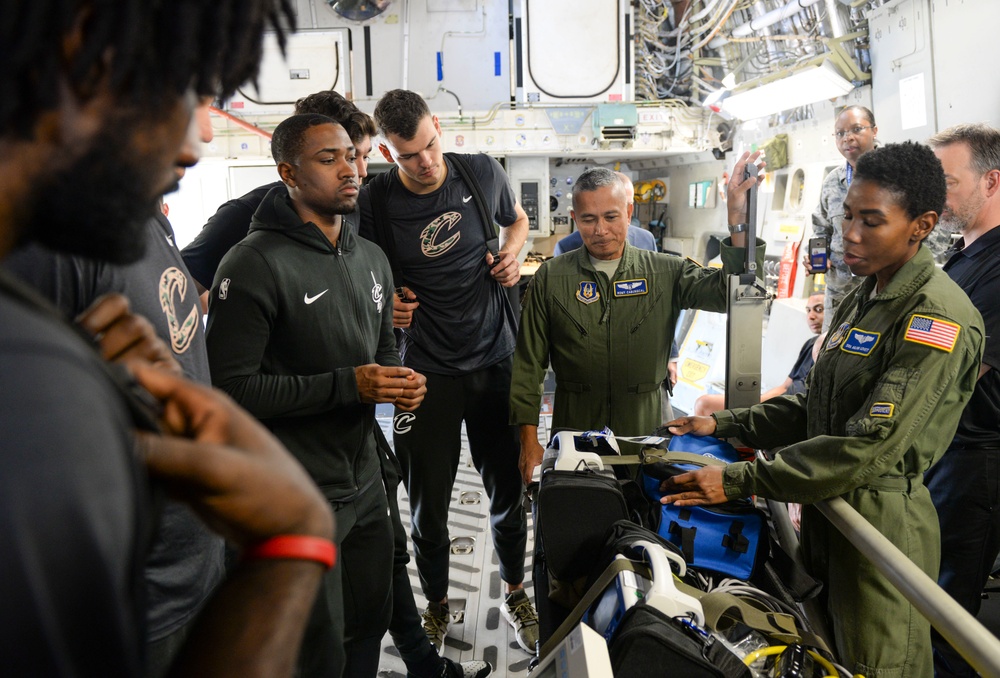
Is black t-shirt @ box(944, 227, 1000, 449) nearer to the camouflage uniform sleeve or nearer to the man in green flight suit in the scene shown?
the man in green flight suit

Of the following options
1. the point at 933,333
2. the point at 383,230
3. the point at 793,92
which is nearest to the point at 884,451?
the point at 933,333

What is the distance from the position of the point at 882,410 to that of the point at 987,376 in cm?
95

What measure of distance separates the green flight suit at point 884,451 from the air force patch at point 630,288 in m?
0.86

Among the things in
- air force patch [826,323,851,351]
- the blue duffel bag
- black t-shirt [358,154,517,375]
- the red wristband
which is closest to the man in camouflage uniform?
air force patch [826,323,851,351]

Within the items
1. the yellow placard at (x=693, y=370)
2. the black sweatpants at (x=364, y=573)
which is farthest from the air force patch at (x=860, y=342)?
the yellow placard at (x=693, y=370)

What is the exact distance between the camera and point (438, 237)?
9.40 feet

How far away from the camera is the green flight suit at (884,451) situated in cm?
166

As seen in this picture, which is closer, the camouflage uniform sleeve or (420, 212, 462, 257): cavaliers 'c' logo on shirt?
(420, 212, 462, 257): cavaliers 'c' logo on shirt

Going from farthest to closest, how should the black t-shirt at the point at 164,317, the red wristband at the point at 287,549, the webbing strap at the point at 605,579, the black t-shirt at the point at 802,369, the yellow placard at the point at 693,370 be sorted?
the yellow placard at the point at 693,370
the black t-shirt at the point at 802,369
the webbing strap at the point at 605,579
the black t-shirt at the point at 164,317
the red wristband at the point at 287,549

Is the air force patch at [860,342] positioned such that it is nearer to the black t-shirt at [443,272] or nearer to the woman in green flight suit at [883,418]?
the woman in green flight suit at [883,418]

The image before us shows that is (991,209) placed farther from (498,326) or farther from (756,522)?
(498,326)

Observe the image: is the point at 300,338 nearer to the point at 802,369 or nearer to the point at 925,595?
the point at 925,595

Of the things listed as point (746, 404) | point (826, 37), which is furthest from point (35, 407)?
point (826, 37)

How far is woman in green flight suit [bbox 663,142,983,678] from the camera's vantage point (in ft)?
5.47
